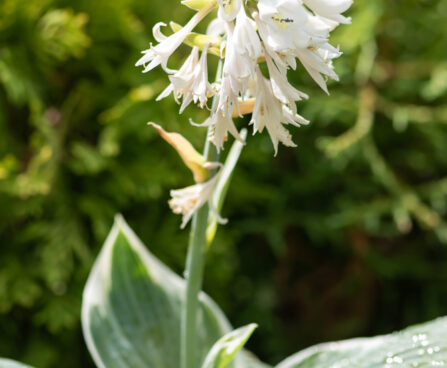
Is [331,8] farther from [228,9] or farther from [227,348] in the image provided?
[227,348]

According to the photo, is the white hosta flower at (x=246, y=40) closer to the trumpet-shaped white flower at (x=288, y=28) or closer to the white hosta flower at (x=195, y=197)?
the trumpet-shaped white flower at (x=288, y=28)

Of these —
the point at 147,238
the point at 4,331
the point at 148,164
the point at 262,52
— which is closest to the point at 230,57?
the point at 262,52

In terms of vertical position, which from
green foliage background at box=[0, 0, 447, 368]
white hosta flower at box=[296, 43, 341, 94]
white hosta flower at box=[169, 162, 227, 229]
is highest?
white hosta flower at box=[296, 43, 341, 94]

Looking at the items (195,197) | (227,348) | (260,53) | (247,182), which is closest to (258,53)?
(260,53)

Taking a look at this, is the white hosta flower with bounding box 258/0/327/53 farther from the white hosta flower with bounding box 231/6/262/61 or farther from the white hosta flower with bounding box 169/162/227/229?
the white hosta flower with bounding box 169/162/227/229

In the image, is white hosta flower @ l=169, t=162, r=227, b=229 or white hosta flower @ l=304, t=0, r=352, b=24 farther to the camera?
white hosta flower @ l=169, t=162, r=227, b=229

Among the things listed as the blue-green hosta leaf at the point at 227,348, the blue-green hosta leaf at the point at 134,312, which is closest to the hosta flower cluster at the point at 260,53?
the blue-green hosta leaf at the point at 227,348

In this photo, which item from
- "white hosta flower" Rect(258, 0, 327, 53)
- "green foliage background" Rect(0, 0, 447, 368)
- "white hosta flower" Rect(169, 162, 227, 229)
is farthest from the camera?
"green foliage background" Rect(0, 0, 447, 368)

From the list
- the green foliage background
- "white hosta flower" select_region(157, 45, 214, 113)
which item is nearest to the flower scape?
"white hosta flower" select_region(157, 45, 214, 113)
